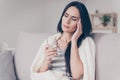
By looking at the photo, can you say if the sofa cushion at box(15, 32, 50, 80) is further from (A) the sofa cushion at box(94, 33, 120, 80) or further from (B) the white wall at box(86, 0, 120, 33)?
(B) the white wall at box(86, 0, 120, 33)

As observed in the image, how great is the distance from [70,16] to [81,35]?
0.13 m

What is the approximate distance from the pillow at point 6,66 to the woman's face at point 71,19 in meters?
0.45

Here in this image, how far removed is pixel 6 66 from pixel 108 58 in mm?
660

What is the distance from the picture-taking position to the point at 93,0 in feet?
9.73

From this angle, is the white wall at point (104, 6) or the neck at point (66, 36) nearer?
the neck at point (66, 36)

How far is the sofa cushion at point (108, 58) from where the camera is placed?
1.29m

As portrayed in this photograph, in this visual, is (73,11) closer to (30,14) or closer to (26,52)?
(26,52)

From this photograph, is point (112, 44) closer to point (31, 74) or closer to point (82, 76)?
point (82, 76)

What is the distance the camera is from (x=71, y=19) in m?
1.38

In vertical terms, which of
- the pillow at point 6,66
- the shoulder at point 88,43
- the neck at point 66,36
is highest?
the neck at point 66,36

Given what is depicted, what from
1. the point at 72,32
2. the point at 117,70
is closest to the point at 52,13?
the point at 72,32

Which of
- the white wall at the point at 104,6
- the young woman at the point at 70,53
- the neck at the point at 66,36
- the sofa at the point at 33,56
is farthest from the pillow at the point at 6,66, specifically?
the white wall at the point at 104,6

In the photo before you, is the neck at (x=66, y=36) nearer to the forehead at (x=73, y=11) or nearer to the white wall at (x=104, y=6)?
the forehead at (x=73, y=11)

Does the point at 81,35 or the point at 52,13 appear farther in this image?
the point at 52,13
